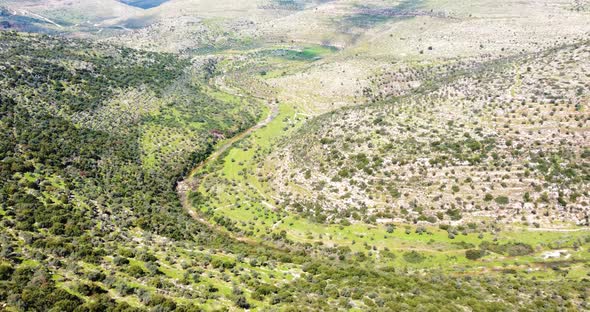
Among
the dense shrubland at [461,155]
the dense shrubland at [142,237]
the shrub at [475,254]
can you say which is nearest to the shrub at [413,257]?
the dense shrubland at [142,237]

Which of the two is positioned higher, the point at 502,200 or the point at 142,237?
the point at 502,200

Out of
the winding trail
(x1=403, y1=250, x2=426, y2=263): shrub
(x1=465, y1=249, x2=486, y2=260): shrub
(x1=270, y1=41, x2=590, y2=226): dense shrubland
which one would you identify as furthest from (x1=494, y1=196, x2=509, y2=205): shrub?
the winding trail

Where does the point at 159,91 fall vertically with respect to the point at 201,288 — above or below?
above

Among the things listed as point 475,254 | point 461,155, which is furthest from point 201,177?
point 475,254

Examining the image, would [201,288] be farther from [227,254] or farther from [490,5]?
[490,5]

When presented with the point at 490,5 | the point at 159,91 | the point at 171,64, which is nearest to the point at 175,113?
the point at 159,91

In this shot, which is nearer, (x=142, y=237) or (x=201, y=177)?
(x=142, y=237)

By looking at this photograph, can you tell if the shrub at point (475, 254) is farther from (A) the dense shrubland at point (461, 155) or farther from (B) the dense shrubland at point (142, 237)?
(A) the dense shrubland at point (461, 155)

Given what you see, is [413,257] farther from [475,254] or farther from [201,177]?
[201,177]

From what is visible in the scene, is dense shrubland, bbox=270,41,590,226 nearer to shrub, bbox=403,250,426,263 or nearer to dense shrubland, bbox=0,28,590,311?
dense shrubland, bbox=0,28,590,311
